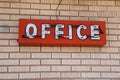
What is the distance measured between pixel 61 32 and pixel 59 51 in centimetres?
26

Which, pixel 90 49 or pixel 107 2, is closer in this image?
pixel 90 49

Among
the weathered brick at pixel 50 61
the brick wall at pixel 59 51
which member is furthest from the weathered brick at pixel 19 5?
the weathered brick at pixel 50 61

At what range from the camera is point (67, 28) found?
3480 millimetres

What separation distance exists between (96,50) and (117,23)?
0.49 m

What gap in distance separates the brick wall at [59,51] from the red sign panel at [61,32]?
0.11 meters

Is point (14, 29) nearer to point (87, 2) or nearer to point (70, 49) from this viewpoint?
point (70, 49)

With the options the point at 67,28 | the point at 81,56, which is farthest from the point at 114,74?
the point at 67,28

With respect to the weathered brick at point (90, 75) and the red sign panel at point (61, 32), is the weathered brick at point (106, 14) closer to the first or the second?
the red sign panel at point (61, 32)

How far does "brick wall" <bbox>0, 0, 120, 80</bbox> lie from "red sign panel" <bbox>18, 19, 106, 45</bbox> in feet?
0.36

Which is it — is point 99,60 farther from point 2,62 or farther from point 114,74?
point 2,62

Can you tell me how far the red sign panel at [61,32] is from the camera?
134 inches

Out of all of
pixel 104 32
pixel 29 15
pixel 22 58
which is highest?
pixel 29 15

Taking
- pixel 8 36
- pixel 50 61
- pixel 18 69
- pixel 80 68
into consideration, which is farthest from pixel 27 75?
pixel 80 68

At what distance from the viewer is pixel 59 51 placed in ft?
11.5
